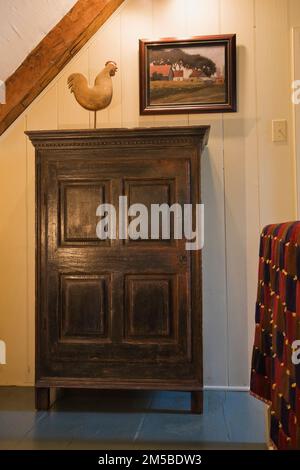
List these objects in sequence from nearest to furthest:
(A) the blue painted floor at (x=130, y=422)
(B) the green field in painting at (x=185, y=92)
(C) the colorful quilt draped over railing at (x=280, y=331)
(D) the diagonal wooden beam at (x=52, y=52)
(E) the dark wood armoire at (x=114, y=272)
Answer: (C) the colorful quilt draped over railing at (x=280, y=331) < (A) the blue painted floor at (x=130, y=422) < (E) the dark wood armoire at (x=114, y=272) < (D) the diagonal wooden beam at (x=52, y=52) < (B) the green field in painting at (x=185, y=92)

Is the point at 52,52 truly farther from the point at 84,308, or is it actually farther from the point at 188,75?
the point at 84,308

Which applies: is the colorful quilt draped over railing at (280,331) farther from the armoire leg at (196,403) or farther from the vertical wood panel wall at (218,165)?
the vertical wood panel wall at (218,165)

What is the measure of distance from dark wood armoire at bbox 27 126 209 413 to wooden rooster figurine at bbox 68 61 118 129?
0.94ft

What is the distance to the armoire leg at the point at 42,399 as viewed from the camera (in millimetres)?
1984

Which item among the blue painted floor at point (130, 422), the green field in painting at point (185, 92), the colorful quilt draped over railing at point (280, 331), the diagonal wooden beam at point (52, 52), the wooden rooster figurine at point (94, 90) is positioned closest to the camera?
the colorful quilt draped over railing at point (280, 331)

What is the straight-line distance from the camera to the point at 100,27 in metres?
2.38

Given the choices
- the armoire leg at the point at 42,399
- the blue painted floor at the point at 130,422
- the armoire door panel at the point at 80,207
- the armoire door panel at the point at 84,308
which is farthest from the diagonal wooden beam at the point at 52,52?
the blue painted floor at the point at 130,422

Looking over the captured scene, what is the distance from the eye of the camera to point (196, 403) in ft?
6.31

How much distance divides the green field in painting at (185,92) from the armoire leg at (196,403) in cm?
152

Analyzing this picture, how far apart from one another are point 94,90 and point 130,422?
5.16 ft

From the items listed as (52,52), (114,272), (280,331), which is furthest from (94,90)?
(280,331)

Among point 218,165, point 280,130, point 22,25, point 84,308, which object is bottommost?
point 84,308

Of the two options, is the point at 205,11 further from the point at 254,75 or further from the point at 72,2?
the point at 72,2
